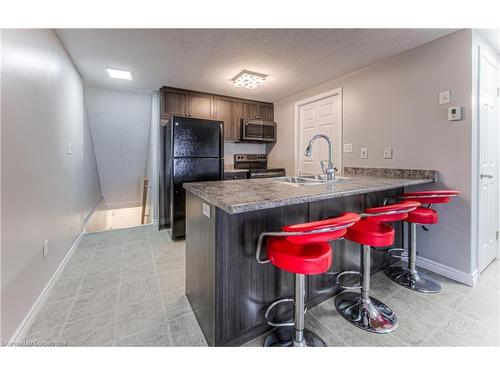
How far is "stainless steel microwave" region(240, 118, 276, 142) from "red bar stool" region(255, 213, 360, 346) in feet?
10.3

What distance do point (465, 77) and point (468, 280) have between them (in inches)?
71.2

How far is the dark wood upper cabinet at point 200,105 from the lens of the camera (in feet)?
12.2

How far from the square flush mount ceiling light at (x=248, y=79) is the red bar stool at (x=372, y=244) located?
2.39 meters

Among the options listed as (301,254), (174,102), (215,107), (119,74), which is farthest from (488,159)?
(119,74)

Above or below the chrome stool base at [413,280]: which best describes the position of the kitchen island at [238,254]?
above

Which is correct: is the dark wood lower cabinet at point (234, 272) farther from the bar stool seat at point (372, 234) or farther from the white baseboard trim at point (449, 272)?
the white baseboard trim at point (449, 272)

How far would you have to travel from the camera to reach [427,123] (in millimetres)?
2215

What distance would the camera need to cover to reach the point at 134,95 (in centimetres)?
401

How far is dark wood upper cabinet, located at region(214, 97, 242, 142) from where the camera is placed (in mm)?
3961

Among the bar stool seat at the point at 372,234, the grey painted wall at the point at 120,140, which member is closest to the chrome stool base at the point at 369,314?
the bar stool seat at the point at 372,234

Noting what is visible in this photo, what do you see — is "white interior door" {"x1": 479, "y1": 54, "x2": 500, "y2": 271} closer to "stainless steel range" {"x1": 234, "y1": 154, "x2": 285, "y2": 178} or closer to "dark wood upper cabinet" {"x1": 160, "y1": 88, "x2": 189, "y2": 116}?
"stainless steel range" {"x1": 234, "y1": 154, "x2": 285, "y2": 178}

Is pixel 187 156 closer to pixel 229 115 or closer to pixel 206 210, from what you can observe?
pixel 229 115
